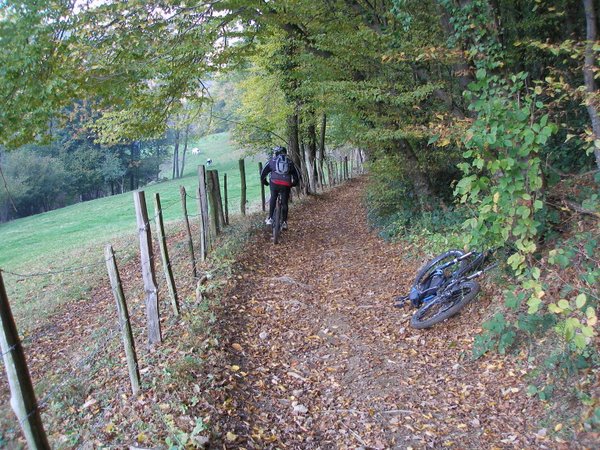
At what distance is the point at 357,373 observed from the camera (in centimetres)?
511

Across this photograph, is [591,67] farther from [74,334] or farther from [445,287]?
[74,334]

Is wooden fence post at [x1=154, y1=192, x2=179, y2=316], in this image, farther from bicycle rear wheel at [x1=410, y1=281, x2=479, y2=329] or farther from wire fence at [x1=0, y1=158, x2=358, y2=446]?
bicycle rear wheel at [x1=410, y1=281, x2=479, y2=329]

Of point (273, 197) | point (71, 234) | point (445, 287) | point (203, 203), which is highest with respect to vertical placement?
point (203, 203)

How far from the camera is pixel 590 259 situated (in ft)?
14.5

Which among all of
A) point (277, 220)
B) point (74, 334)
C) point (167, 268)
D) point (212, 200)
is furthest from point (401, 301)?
point (74, 334)

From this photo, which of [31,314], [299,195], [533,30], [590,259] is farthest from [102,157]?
[590,259]

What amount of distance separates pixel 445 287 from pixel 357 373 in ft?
6.06

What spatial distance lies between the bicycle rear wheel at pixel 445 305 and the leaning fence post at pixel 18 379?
4380 mm

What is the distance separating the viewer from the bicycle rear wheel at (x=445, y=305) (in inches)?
227

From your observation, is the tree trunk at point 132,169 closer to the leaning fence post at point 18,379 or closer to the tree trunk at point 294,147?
the tree trunk at point 294,147

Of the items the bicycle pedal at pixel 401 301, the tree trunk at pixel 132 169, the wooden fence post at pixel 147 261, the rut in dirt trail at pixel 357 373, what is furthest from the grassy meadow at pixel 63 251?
the tree trunk at pixel 132 169

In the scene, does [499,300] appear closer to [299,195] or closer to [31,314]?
[31,314]

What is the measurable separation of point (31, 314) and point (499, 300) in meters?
8.80

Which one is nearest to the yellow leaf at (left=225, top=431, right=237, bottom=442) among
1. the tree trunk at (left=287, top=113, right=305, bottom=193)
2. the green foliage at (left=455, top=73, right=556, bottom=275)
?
the green foliage at (left=455, top=73, right=556, bottom=275)
